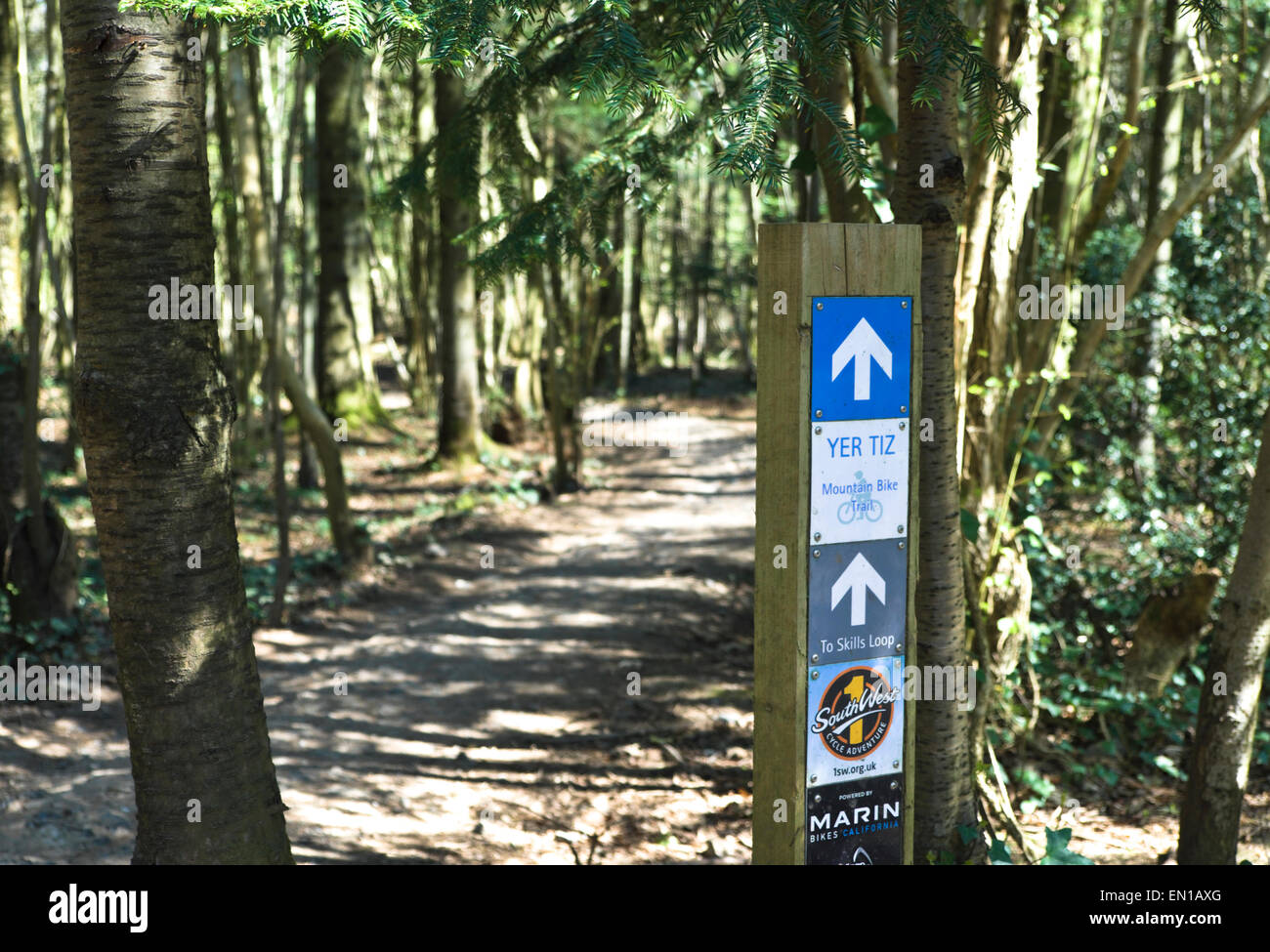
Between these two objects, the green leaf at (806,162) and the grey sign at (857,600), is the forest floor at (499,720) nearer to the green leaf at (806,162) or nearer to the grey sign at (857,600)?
the grey sign at (857,600)

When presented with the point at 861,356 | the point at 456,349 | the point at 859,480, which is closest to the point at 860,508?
the point at 859,480

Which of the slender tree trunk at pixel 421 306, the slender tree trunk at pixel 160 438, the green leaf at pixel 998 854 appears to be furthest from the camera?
the slender tree trunk at pixel 421 306

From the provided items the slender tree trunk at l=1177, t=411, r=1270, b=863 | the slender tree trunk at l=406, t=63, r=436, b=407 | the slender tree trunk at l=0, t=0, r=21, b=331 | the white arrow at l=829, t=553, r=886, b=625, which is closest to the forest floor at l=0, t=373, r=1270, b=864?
the slender tree trunk at l=1177, t=411, r=1270, b=863

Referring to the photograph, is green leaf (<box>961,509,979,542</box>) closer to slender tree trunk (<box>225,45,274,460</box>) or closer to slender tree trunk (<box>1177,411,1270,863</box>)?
slender tree trunk (<box>1177,411,1270,863</box>)

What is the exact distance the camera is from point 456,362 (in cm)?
1453

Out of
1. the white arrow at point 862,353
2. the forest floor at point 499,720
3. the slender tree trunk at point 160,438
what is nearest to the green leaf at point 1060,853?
the forest floor at point 499,720

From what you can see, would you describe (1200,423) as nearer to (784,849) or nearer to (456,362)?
(784,849)

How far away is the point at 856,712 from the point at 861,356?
104cm

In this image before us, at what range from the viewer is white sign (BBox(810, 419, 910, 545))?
115 inches

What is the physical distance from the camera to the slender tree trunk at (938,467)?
3.88m

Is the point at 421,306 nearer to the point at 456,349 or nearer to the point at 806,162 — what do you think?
the point at 456,349

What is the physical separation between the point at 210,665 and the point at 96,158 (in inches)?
64.1
